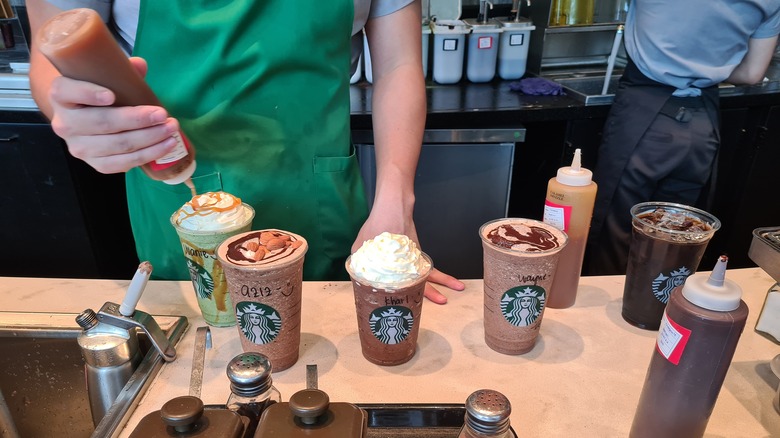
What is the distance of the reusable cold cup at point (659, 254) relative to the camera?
0.97m

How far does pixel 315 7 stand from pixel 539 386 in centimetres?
87

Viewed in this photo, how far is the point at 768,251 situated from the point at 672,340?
1.10 feet

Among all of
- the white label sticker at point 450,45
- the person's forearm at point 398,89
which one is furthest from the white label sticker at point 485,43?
the person's forearm at point 398,89

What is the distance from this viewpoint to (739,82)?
89.2 inches

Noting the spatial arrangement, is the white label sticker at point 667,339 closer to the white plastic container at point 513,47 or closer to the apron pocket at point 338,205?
the apron pocket at point 338,205

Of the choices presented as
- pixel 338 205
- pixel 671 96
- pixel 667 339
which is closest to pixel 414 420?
pixel 667 339

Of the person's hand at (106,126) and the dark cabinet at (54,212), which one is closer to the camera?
the person's hand at (106,126)

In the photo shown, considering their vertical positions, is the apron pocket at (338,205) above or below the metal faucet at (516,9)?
below

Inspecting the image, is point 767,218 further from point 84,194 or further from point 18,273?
point 18,273

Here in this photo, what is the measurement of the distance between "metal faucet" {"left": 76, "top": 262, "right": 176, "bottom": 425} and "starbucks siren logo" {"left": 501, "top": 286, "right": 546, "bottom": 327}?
607 millimetres

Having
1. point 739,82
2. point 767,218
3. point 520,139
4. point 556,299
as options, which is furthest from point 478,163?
point 767,218

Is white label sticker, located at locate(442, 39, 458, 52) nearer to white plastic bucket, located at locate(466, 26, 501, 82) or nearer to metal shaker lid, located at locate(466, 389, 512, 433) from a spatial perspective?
white plastic bucket, located at locate(466, 26, 501, 82)

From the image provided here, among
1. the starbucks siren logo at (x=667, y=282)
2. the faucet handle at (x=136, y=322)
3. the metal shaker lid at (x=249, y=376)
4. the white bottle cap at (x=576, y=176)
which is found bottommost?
the faucet handle at (x=136, y=322)

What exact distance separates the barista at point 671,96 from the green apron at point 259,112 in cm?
138
